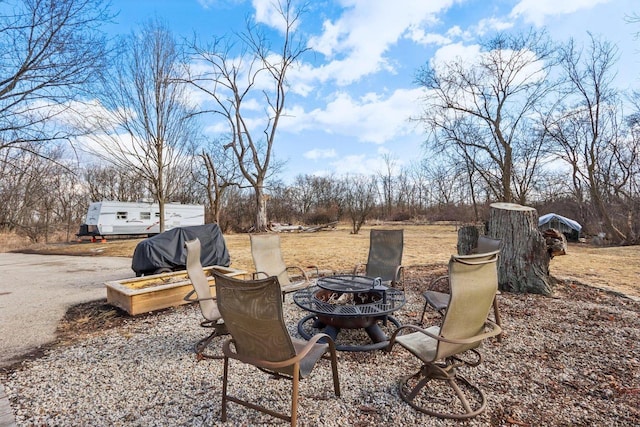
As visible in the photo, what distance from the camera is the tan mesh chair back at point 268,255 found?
4148mm

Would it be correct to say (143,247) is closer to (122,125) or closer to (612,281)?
(122,125)

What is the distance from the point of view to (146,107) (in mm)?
10234

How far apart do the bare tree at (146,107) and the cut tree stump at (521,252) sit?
10311 mm

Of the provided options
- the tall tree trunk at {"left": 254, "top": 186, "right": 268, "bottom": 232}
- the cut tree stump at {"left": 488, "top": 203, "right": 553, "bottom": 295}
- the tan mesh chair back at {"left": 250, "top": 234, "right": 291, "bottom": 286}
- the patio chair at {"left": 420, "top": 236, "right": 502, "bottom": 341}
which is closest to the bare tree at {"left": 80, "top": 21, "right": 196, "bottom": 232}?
the tall tree trunk at {"left": 254, "top": 186, "right": 268, "bottom": 232}

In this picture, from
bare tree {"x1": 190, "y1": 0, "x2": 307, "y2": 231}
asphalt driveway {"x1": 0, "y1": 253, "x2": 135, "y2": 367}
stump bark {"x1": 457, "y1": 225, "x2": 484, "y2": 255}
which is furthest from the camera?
bare tree {"x1": 190, "y1": 0, "x2": 307, "y2": 231}

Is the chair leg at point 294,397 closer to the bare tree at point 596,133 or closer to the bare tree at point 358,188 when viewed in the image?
the bare tree at point 596,133

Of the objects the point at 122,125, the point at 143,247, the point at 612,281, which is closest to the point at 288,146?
the point at 122,125

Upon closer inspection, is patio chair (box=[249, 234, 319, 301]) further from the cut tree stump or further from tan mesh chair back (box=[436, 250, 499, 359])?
the cut tree stump

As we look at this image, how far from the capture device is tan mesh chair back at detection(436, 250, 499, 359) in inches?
72.7

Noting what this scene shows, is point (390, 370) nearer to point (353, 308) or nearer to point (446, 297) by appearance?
point (353, 308)

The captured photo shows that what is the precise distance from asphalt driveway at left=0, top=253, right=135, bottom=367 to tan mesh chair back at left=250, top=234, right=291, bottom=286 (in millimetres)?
2310

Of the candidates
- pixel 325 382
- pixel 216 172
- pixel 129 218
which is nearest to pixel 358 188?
pixel 216 172

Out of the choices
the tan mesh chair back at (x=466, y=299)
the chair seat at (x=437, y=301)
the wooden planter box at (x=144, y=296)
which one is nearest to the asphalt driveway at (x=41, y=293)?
the wooden planter box at (x=144, y=296)

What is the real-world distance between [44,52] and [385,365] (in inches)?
225
